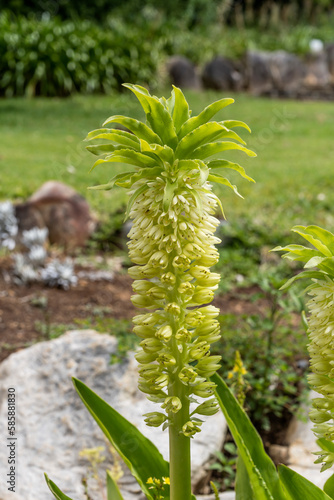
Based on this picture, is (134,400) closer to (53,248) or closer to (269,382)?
(269,382)

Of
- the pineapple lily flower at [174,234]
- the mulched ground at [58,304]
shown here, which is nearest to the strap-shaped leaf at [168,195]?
the pineapple lily flower at [174,234]

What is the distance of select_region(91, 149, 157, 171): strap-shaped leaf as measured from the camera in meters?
1.24

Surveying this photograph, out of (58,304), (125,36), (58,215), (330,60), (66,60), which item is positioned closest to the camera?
(58,304)

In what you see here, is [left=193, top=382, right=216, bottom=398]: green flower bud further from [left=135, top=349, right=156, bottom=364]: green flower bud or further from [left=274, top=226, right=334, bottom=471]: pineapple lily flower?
[left=274, top=226, right=334, bottom=471]: pineapple lily flower

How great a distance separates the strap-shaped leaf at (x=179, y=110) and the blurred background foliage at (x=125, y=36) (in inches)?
422

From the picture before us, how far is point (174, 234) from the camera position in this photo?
1.25 m

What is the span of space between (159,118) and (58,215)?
415 centimetres

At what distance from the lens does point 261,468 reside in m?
1.52

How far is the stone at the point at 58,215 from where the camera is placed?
5211 millimetres

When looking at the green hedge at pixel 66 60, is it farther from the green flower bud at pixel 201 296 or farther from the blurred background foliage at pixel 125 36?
the green flower bud at pixel 201 296

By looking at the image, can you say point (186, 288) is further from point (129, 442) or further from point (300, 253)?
point (129, 442)

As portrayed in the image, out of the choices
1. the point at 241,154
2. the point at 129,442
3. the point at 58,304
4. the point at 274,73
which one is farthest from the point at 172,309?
the point at 274,73

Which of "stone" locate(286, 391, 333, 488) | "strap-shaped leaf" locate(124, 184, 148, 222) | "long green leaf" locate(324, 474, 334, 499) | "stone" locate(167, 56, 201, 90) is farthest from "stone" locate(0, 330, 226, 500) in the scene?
"stone" locate(167, 56, 201, 90)

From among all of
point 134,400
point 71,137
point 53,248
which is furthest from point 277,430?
point 71,137
